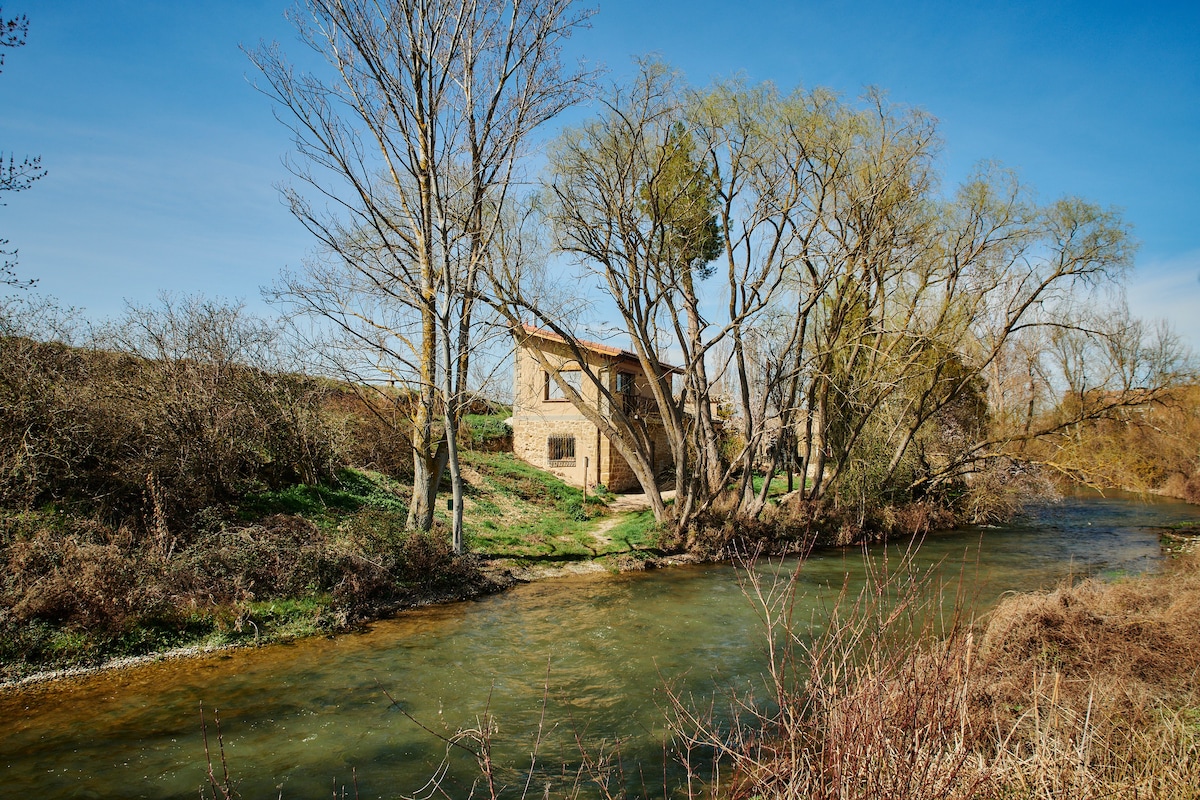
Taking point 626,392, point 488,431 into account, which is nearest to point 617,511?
point 626,392

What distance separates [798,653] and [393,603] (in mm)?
6810

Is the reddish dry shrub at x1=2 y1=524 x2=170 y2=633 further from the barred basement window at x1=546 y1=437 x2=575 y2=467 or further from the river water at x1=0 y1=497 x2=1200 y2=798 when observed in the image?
the barred basement window at x1=546 y1=437 x2=575 y2=467

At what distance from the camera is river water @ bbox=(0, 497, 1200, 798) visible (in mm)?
6148

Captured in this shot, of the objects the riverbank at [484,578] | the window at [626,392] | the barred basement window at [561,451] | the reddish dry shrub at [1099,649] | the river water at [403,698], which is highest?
the window at [626,392]

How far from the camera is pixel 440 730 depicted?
7133mm

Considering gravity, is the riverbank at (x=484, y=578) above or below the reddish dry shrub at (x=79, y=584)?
below

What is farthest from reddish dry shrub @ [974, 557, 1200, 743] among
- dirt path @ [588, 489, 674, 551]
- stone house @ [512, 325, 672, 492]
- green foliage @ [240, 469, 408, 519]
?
stone house @ [512, 325, 672, 492]

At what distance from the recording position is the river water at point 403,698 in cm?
615

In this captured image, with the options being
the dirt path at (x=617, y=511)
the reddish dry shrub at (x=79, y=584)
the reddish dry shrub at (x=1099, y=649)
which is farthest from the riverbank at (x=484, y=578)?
the reddish dry shrub at (x=1099, y=649)

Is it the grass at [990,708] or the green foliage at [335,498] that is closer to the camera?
the grass at [990,708]

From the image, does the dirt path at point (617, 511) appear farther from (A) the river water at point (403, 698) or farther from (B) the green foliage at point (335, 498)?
(B) the green foliage at point (335, 498)

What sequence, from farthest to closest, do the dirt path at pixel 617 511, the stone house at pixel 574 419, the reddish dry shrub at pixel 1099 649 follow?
the stone house at pixel 574 419 → the dirt path at pixel 617 511 → the reddish dry shrub at pixel 1099 649

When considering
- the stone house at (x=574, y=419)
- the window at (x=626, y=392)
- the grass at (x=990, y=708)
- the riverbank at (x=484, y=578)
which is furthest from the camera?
the window at (x=626, y=392)

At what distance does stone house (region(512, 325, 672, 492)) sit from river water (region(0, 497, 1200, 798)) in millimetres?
12850
